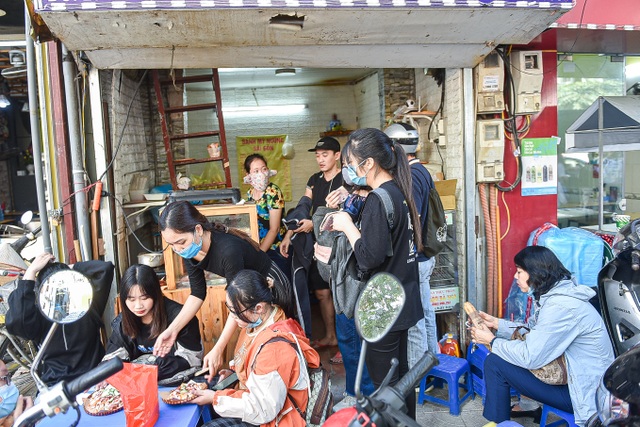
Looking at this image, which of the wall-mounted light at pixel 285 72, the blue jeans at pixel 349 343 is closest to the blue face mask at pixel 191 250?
the blue jeans at pixel 349 343

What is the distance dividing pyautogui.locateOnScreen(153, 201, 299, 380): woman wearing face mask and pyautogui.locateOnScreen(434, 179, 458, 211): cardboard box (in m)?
2.00

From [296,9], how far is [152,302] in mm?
2138

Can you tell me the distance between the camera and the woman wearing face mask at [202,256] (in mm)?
2902

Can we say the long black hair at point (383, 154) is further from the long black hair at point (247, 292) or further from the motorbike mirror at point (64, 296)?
the motorbike mirror at point (64, 296)

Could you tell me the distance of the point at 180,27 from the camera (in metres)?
3.44

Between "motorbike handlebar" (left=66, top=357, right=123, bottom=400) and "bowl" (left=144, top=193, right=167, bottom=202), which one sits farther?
"bowl" (left=144, top=193, right=167, bottom=202)

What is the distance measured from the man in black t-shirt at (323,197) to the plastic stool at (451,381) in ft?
4.07

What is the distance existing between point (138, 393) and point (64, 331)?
129 centimetres

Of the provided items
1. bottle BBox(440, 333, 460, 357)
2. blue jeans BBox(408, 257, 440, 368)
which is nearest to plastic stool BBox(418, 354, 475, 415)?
blue jeans BBox(408, 257, 440, 368)

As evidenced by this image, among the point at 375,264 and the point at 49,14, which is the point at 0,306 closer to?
the point at 49,14

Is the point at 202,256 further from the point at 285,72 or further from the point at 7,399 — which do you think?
the point at 285,72

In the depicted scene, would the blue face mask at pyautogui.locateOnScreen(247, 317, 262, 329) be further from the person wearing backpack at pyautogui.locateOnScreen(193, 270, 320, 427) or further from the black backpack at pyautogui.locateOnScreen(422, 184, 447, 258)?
the black backpack at pyautogui.locateOnScreen(422, 184, 447, 258)

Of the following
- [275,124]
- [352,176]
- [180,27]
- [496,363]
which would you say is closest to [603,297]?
[496,363]

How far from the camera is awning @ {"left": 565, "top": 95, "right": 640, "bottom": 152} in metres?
4.55
